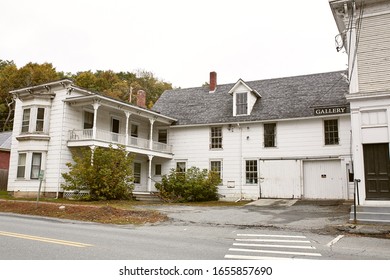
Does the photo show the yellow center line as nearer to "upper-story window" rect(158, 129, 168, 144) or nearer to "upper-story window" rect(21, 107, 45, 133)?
"upper-story window" rect(21, 107, 45, 133)

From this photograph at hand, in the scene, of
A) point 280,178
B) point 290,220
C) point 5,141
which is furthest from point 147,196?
point 5,141

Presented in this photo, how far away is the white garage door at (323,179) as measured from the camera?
23562 mm

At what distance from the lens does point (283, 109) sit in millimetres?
26484

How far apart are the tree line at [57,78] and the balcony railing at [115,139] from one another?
17.8 meters

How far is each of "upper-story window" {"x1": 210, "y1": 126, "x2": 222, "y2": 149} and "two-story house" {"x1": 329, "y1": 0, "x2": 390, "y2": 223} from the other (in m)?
13.8

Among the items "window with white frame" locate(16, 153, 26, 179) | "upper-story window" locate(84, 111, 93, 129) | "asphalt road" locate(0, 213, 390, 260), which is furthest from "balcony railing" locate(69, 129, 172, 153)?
"asphalt road" locate(0, 213, 390, 260)

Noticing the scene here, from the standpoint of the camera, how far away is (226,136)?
91.8 ft

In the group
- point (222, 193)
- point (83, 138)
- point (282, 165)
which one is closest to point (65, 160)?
point (83, 138)

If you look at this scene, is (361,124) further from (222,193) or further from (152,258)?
(222,193)

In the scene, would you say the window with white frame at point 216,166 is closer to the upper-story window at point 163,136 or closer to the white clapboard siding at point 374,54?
the upper-story window at point 163,136

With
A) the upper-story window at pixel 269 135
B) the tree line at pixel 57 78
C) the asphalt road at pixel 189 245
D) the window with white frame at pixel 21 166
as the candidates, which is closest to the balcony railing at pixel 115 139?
the window with white frame at pixel 21 166

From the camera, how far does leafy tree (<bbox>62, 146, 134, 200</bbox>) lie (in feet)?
71.8

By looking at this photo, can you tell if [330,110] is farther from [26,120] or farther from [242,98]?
[26,120]
